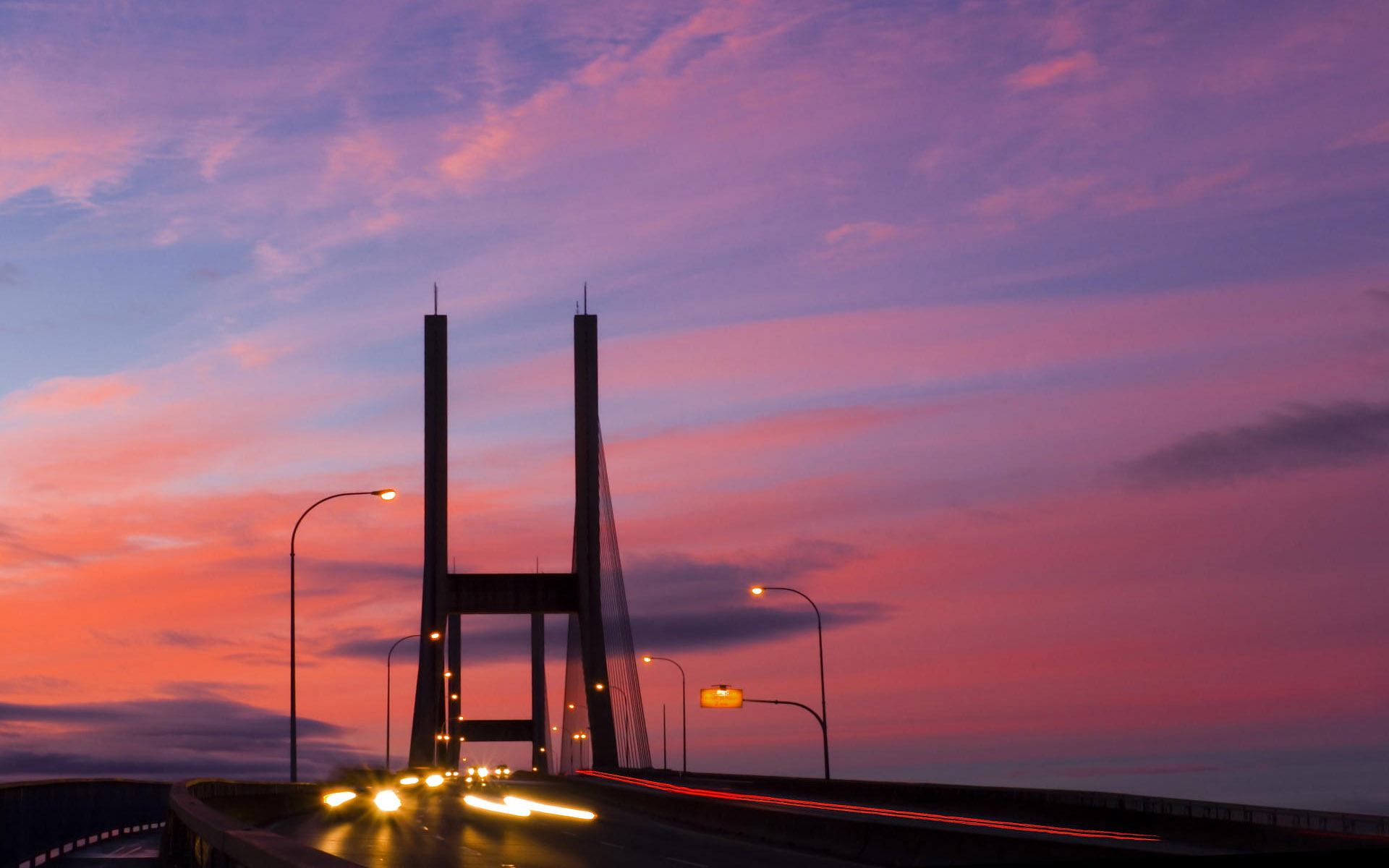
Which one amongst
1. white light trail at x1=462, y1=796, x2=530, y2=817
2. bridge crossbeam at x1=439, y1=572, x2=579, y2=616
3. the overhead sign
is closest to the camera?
white light trail at x1=462, y1=796, x2=530, y2=817

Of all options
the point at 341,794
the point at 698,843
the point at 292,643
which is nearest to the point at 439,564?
the point at 292,643

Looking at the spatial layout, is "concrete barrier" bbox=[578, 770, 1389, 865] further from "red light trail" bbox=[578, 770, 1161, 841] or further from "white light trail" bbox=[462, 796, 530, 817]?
"white light trail" bbox=[462, 796, 530, 817]

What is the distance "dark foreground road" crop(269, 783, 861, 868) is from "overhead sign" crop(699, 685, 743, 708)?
137 feet

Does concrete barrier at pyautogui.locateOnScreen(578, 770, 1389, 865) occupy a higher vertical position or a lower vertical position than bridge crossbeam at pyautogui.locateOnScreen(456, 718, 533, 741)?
higher

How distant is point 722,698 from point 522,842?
2283 inches

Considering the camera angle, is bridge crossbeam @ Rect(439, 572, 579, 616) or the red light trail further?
bridge crossbeam @ Rect(439, 572, 579, 616)

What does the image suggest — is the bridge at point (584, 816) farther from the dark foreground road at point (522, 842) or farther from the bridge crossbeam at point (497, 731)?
the bridge crossbeam at point (497, 731)

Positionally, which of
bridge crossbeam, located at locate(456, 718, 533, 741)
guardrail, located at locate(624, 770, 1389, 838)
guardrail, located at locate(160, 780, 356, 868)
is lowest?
bridge crossbeam, located at locate(456, 718, 533, 741)

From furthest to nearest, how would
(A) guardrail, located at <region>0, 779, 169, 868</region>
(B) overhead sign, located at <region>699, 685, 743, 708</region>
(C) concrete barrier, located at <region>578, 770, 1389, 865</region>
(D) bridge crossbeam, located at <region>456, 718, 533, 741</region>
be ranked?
(D) bridge crossbeam, located at <region>456, 718, 533, 741</region> < (B) overhead sign, located at <region>699, 685, 743, 708</region> < (C) concrete barrier, located at <region>578, 770, 1389, 865</region> < (A) guardrail, located at <region>0, 779, 169, 868</region>

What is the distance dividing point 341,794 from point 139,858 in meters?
9.11

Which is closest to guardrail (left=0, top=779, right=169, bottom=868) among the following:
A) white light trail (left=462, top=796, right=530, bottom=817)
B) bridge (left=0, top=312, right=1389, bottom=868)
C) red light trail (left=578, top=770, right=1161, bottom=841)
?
bridge (left=0, top=312, right=1389, bottom=868)

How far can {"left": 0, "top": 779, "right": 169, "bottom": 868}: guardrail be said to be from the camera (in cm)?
2011

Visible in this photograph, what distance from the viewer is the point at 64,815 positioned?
2428cm

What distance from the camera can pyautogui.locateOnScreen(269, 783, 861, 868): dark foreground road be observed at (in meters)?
23.8
